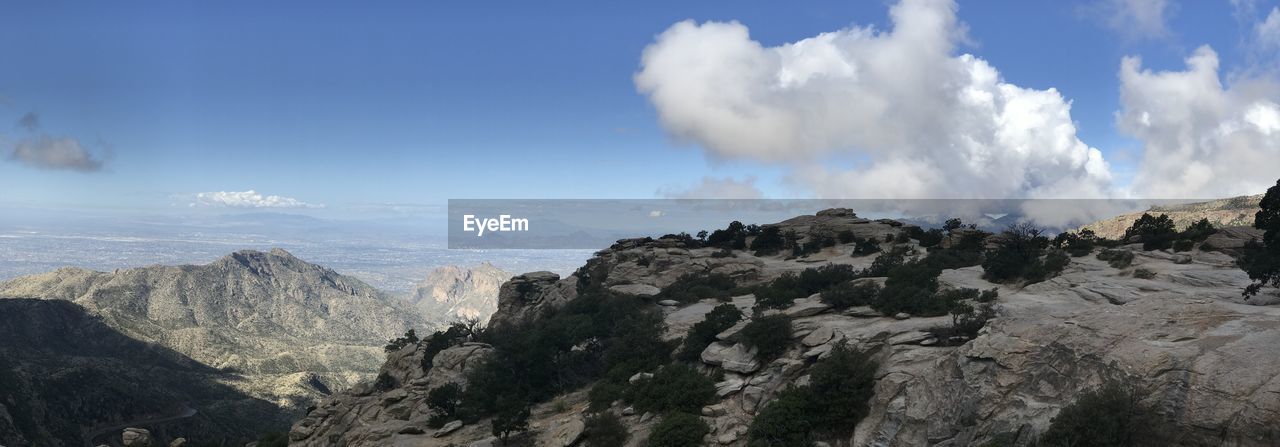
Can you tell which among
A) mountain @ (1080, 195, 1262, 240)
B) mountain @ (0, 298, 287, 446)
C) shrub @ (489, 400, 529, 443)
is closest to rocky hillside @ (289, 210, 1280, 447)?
shrub @ (489, 400, 529, 443)

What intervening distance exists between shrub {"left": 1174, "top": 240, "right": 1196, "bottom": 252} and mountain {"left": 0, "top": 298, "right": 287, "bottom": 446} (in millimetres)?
97303

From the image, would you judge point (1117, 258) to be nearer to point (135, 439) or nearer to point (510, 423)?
point (510, 423)

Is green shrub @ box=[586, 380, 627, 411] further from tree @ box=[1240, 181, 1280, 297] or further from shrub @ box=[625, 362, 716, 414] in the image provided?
tree @ box=[1240, 181, 1280, 297]

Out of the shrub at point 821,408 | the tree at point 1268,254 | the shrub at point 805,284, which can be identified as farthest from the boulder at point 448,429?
the tree at point 1268,254

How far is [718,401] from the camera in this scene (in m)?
27.5

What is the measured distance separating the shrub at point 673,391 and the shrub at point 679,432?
76.0 inches

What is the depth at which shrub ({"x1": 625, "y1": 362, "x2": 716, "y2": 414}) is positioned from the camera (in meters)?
27.5

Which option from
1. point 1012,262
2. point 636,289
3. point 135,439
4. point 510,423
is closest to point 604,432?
point 510,423

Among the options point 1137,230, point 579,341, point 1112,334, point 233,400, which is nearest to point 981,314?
point 1112,334

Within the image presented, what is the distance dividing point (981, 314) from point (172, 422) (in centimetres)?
14864

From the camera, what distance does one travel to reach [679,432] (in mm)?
24297

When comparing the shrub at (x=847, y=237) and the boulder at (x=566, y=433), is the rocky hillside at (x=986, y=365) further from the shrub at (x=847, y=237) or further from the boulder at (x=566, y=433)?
the shrub at (x=847, y=237)

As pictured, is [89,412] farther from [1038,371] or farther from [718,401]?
[1038,371]

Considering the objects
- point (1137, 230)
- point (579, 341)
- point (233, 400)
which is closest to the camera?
point (579, 341)
